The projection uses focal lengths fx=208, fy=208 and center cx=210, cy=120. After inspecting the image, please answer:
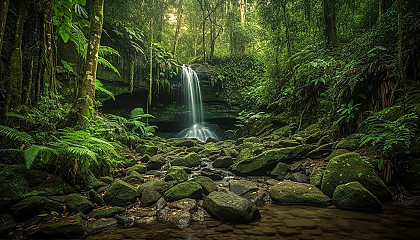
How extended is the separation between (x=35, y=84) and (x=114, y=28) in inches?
269

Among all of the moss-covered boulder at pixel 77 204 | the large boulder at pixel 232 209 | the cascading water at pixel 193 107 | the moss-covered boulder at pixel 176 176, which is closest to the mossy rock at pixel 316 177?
the large boulder at pixel 232 209

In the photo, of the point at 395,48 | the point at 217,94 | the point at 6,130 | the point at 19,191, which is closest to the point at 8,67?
the point at 6,130

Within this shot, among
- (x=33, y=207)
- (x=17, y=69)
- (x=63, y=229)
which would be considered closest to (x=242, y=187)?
(x=63, y=229)

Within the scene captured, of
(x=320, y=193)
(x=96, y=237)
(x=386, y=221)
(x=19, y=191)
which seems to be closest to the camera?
(x=96, y=237)

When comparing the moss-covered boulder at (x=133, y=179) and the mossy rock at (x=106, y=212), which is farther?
the moss-covered boulder at (x=133, y=179)

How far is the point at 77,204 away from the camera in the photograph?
312 cm

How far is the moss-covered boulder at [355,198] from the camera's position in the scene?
3.12 metres

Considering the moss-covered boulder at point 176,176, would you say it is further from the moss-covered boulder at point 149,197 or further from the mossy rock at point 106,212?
the mossy rock at point 106,212

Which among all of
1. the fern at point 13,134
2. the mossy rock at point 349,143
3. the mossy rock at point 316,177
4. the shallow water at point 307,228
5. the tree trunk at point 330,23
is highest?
the tree trunk at point 330,23

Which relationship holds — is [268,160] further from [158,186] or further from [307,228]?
[158,186]

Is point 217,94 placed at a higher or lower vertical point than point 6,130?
higher

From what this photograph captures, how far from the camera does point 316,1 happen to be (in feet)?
26.4

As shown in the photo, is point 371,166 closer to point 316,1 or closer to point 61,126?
point 61,126

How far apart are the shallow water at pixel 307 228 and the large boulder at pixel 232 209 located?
0.11m
